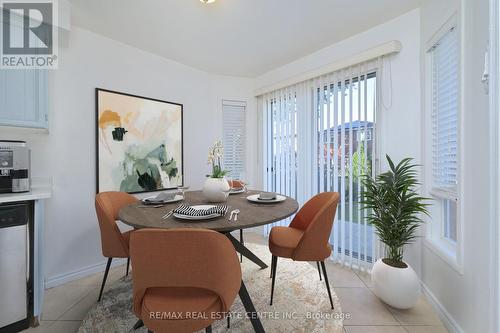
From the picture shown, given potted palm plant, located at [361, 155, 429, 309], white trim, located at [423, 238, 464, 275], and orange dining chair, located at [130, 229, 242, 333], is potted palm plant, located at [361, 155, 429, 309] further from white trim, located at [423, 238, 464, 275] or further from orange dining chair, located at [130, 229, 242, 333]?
orange dining chair, located at [130, 229, 242, 333]

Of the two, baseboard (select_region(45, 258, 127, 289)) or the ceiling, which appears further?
baseboard (select_region(45, 258, 127, 289))

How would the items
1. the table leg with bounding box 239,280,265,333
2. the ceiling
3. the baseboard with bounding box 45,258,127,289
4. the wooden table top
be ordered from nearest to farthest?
the wooden table top → the table leg with bounding box 239,280,265,333 → the ceiling → the baseboard with bounding box 45,258,127,289

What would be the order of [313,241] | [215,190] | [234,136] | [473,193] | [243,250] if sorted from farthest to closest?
[234,136] → [243,250] → [215,190] → [313,241] → [473,193]

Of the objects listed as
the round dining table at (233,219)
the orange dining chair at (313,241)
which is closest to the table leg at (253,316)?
the round dining table at (233,219)

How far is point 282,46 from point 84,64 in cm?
230

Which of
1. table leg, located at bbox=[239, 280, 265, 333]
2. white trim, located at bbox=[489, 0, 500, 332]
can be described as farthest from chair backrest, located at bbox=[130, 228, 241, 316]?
white trim, located at bbox=[489, 0, 500, 332]

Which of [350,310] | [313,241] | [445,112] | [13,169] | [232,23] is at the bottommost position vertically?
[350,310]

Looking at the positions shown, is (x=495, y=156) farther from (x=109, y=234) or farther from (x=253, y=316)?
(x=109, y=234)

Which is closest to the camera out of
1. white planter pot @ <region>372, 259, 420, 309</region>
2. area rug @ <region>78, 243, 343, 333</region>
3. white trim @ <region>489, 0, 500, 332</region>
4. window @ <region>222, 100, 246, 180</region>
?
white trim @ <region>489, 0, 500, 332</region>

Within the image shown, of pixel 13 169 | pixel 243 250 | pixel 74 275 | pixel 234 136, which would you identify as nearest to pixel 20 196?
pixel 13 169

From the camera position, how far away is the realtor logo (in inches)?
68.2

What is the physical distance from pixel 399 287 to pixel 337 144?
60.8 inches

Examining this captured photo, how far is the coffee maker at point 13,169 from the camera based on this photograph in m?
1.70

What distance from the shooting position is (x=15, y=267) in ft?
5.04
